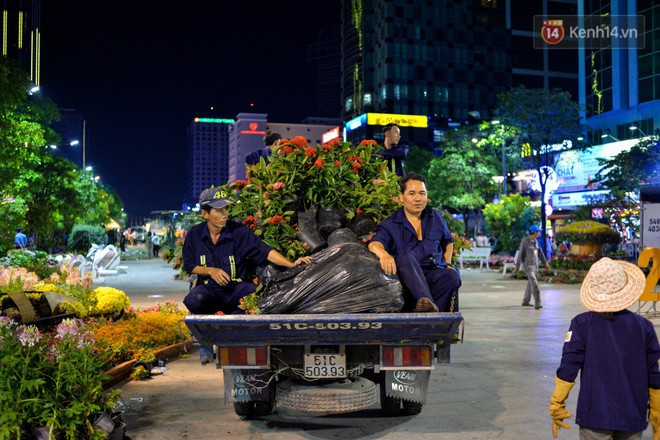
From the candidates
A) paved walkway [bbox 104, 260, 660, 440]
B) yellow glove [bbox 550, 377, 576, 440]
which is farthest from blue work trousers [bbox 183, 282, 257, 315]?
yellow glove [bbox 550, 377, 576, 440]

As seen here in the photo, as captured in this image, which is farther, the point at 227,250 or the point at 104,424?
the point at 227,250

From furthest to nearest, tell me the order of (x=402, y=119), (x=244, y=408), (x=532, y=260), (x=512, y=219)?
(x=402, y=119) → (x=512, y=219) → (x=532, y=260) → (x=244, y=408)

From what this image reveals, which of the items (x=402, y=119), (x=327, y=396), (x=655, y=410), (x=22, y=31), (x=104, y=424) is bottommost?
(x=104, y=424)

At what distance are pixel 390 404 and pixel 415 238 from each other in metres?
1.65

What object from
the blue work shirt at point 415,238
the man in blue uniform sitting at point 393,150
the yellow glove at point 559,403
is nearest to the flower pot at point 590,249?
the man in blue uniform sitting at point 393,150

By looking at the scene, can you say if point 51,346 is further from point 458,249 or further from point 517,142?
point 517,142

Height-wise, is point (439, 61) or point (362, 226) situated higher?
point (439, 61)

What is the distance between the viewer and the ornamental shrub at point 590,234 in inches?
1097

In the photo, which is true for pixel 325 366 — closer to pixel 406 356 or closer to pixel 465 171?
pixel 406 356

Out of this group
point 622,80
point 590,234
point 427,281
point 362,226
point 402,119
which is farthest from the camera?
point 402,119

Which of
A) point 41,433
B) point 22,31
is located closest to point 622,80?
point 41,433

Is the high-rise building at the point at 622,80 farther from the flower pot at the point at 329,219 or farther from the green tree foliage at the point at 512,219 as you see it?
the flower pot at the point at 329,219

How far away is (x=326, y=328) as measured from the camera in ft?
17.0

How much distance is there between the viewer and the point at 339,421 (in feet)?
21.0
